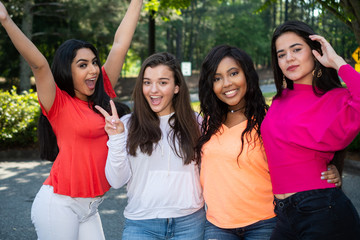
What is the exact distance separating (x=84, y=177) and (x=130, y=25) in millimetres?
1525

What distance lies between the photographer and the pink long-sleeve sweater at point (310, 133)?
215 centimetres

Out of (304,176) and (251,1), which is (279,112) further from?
(251,1)

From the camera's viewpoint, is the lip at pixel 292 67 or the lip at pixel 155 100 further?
the lip at pixel 155 100

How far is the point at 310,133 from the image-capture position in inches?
88.5

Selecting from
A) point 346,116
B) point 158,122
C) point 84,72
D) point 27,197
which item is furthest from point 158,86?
point 27,197

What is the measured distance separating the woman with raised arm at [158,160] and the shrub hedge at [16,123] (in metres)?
7.09

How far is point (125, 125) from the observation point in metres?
2.92

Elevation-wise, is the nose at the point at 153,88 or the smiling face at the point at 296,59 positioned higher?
the smiling face at the point at 296,59

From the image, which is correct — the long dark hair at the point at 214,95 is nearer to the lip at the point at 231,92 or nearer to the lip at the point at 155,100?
the lip at the point at 231,92

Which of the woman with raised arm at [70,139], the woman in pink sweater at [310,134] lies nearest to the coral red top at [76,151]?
the woman with raised arm at [70,139]

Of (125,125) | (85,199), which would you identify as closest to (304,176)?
(125,125)

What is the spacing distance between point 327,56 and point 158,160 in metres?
1.38

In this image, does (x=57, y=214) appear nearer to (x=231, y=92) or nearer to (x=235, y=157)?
(x=235, y=157)

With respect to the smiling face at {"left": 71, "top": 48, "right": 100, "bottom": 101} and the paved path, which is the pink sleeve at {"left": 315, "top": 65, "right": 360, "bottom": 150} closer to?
the smiling face at {"left": 71, "top": 48, "right": 100, "bottom": 101}
